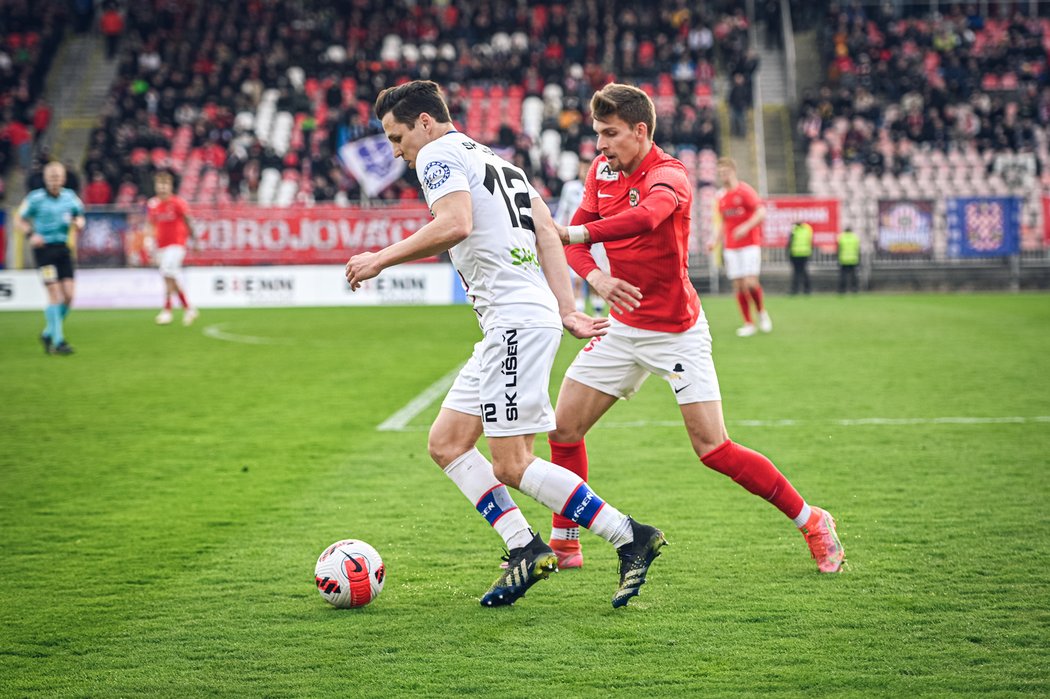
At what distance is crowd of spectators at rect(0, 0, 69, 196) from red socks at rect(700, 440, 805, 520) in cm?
3043

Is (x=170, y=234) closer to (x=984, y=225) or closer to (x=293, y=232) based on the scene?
(x=293, y=232)

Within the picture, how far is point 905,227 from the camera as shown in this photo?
27828 mm

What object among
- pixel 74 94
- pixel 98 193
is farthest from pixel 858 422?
pixel 74 94

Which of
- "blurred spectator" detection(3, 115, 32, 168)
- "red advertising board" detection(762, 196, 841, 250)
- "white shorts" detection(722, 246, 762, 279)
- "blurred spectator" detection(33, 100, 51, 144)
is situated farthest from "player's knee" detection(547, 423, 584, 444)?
"blurred spectator" detection(33, 100, 51, 144)

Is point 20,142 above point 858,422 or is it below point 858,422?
above

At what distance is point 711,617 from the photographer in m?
4.55

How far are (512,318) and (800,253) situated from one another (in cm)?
2285

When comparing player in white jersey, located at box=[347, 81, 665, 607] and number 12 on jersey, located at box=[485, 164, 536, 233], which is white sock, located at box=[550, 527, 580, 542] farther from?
number 12 on jersey, located at box=[485, 164, 536, 233]

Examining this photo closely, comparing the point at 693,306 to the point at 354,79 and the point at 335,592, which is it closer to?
the point at 335,592

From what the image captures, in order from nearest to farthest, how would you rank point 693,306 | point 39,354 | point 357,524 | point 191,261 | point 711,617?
point 711,617 < point 693,306 < point 357,524 < point 39,354 < point 191,261

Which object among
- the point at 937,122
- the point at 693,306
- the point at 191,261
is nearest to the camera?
the point at 693,306

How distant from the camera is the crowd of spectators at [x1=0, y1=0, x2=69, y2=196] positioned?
1292 inches

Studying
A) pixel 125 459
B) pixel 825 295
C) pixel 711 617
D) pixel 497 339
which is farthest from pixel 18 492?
pixel 825 295

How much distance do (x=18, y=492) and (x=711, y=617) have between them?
15.6 feet
